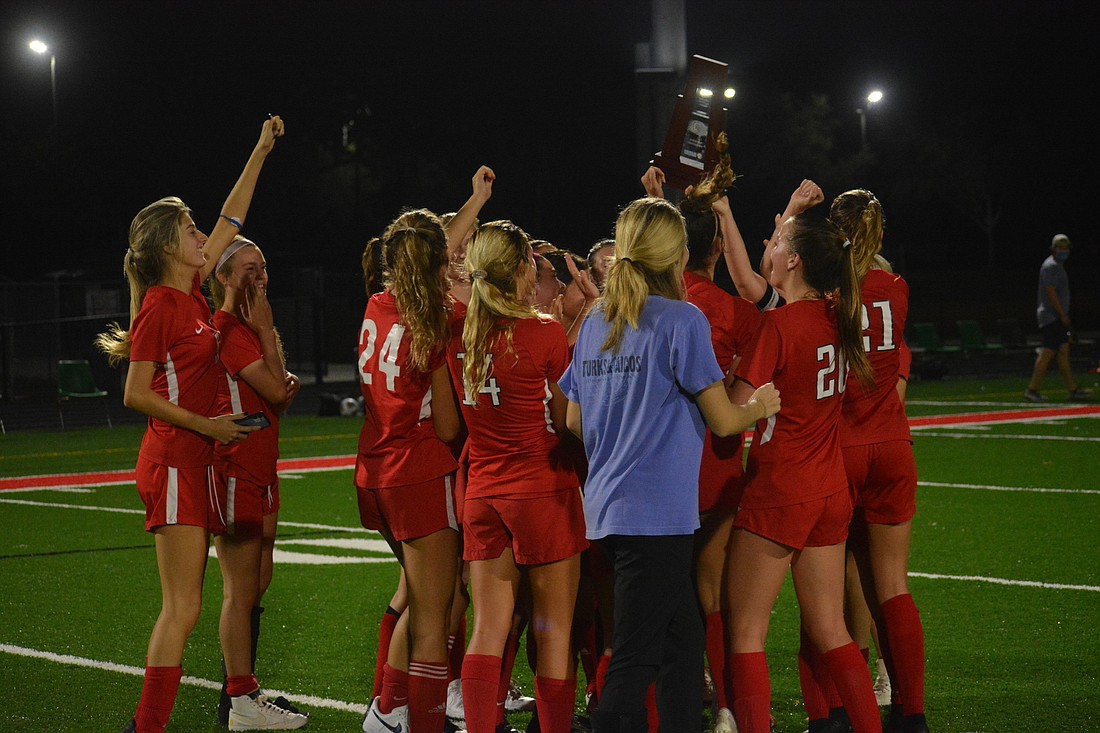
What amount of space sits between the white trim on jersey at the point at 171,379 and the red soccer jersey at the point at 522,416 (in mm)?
1210

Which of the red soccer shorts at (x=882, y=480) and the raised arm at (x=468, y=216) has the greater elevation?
the raised arm at (x=468, y=216)

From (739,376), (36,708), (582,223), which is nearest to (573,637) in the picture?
(739,376)

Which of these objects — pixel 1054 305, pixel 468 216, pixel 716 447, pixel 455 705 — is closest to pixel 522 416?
pixel 716 447

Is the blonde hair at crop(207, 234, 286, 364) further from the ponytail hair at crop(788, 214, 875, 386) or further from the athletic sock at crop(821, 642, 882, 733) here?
the athletic sock at crop(821, 642, 882, 733)

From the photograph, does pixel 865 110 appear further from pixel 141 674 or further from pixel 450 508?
pixel 450 508

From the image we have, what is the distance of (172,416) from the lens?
5191 mm

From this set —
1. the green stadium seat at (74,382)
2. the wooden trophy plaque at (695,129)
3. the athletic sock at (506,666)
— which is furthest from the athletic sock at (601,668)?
the green stadium seat at (74,382)

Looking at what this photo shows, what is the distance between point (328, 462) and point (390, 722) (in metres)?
10.7

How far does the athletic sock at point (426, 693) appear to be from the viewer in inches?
200

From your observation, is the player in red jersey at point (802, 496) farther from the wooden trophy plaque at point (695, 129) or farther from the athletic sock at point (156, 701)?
the athletic sock at point (156, 701)

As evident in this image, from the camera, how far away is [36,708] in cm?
604

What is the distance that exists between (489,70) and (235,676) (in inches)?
1555

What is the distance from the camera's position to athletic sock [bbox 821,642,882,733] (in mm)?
4750

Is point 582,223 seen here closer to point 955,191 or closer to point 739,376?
point 955,191
